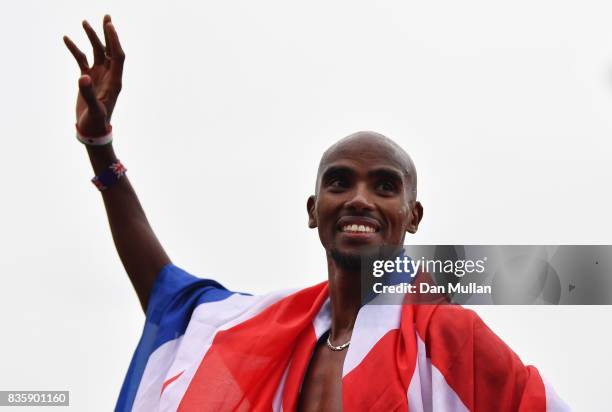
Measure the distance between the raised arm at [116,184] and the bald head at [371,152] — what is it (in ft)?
3.57

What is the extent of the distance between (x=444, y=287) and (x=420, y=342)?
412 millimetres

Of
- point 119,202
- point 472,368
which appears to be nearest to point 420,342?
point 472,368

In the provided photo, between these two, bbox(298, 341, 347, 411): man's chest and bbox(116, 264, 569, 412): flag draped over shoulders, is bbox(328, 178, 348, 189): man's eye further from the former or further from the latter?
bbox(298, 341, 347, 411): man's chest

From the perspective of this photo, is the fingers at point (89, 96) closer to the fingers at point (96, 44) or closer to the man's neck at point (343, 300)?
the fingers at point (96, 44)

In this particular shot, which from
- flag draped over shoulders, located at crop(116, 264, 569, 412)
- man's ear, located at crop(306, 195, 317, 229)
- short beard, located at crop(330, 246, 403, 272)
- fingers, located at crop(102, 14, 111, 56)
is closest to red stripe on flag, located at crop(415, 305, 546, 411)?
flag draped over shoulders, located at crop(116, 264, 569, 412)

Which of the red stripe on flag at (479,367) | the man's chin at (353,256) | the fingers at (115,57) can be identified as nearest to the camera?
the red stripe on flag at (479,367)

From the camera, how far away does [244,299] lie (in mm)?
4531

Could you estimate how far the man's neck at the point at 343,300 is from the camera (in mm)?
4047

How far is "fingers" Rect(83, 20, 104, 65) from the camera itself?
4488mm

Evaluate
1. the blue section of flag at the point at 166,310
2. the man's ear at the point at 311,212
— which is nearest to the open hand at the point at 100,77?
the blue section of flag at the point at 166,310

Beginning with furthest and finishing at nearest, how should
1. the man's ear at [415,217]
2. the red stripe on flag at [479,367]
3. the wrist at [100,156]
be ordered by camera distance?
the wrist at [100,156] < the man's ear at [415,217] < the red stripe on flag at [479,367]

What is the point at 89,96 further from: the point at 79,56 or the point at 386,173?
the point at 386,173

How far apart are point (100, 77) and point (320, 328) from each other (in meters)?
1.77

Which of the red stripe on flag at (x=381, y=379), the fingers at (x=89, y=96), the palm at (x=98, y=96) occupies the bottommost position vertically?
the red stripe on flag at (x=381, y=379)
